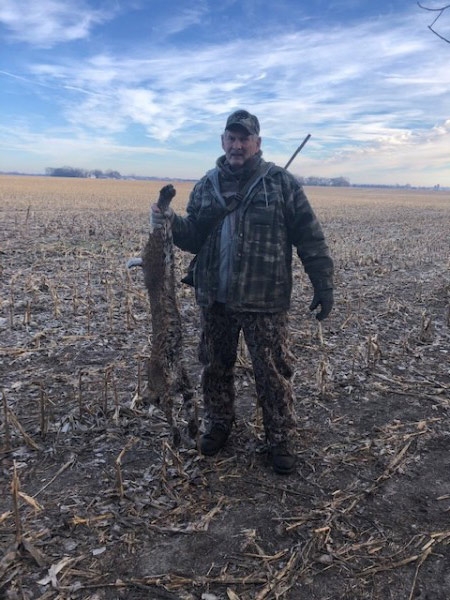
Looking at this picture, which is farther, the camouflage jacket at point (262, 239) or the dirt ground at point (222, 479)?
the camouflage jacket at point (262, 239)

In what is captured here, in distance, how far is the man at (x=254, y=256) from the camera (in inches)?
158

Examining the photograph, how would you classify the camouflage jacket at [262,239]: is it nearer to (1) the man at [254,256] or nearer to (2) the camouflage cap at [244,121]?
(1) the man at [254,256]

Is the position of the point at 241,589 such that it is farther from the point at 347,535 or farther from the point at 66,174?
the point at 66,174

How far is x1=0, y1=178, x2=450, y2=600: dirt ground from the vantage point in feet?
10.4

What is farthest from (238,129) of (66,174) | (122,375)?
(66,174)

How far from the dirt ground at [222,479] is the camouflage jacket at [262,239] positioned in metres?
1.45

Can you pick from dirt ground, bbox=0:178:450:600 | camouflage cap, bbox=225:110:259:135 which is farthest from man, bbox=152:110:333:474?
dirt ground, bbox=0:178:450:600

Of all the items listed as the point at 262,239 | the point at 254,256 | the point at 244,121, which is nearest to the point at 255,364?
the point at 254,256

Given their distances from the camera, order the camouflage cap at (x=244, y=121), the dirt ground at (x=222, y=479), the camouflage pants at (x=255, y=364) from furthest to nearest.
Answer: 1. the camouflage pants at (x=255, y=364)
2. the camouflage cap at (x=244, y=121)
3. the dirt ground at (x=222, y=479)

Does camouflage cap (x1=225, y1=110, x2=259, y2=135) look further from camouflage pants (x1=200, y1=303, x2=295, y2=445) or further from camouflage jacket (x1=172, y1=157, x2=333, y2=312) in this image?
camouflage pants (x1=200, y1=303, x2=295, y2=445)

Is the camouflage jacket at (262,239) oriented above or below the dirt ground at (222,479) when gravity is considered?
above

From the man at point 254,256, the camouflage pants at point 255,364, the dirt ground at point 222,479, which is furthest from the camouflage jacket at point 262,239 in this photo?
the dirt ground at point 222,479

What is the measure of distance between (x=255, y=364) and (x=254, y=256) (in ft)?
3.00

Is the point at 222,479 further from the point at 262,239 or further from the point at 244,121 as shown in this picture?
the point at 244,121
